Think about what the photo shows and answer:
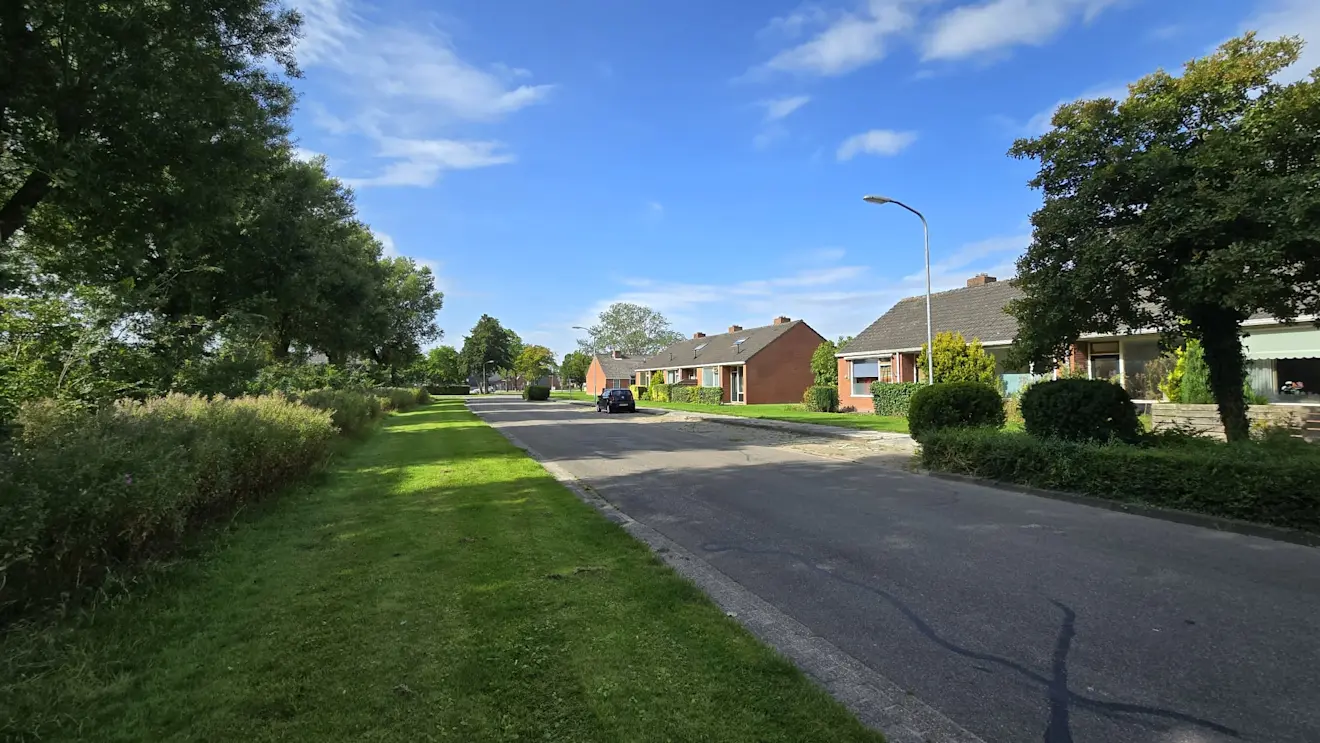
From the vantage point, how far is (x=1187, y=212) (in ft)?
27.5

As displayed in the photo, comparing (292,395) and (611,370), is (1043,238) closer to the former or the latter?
Result: (292,395)

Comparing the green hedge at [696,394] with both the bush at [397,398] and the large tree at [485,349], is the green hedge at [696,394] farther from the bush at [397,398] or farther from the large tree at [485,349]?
the large tree at [485,349]

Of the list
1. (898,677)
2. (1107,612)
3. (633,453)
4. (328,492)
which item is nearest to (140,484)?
(328,492)

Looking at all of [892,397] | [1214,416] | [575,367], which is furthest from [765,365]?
[575,367]

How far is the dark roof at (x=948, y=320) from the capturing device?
86.7ft

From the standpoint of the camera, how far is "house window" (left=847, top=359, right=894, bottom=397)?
30.8 m

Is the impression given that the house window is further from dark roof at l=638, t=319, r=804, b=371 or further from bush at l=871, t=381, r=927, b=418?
dark roof at l=638, t=319, r=804, b=371

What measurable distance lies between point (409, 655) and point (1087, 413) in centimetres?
1016

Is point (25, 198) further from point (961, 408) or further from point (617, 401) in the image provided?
point (617, 401)

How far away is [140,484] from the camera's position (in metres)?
4.83

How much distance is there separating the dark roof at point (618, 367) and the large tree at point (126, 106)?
63.8m

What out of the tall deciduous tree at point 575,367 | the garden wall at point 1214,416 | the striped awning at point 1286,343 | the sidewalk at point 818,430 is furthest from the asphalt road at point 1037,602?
the tall deciduous tree at point 575,367

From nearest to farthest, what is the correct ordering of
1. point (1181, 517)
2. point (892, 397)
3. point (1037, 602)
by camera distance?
point (1037, 602) → point (1181, 517) → point (892, 397)

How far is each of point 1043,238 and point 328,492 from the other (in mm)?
11436
